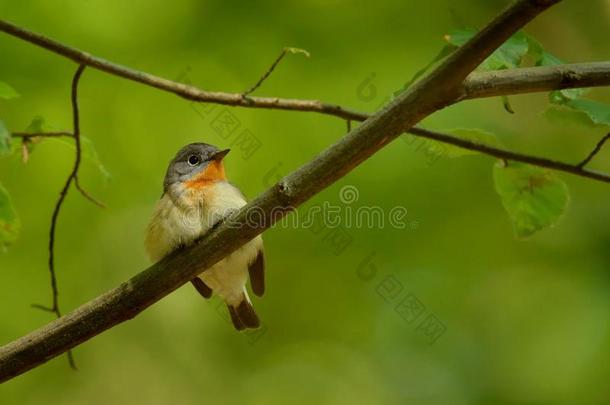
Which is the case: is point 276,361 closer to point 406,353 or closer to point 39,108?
point 406,353

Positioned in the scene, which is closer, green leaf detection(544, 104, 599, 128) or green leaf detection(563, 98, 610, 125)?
green leaf detection(563, 98, 610, 125)

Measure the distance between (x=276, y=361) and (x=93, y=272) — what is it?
5.50 feet

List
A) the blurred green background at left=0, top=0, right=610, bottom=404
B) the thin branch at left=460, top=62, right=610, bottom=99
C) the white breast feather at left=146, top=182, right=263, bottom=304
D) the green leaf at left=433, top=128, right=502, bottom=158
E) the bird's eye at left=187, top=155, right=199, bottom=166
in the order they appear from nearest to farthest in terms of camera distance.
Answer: the thin branch at left=460, top=62, right=610, bottom=99 → the green leaf at left=433, top=128, right=502, bottom=158 → the white breast feather at left=146, top=182, right=263, bottom=304 → the bird's eye at left=187, top=155, right=199, bottom=166 → the blurred green background at left=0, top=0, right=610, bottom=404

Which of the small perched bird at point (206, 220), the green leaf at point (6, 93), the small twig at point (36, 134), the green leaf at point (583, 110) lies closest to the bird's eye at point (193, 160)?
the small perched bird at point (206, 220)

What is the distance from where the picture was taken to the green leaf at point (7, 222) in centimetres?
284

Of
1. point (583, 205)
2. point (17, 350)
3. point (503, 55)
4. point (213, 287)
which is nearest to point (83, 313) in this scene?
point (17, 350)

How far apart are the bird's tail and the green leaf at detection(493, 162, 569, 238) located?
6.60 feet

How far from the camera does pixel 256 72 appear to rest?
5.20m

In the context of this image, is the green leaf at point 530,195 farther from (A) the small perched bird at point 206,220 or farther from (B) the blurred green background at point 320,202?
(B) the blurred green background at point 320,202

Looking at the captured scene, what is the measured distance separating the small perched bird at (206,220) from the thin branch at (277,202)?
752 millimetres

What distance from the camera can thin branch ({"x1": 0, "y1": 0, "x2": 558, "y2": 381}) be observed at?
2.17 metres

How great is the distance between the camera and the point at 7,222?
2961 millimetres

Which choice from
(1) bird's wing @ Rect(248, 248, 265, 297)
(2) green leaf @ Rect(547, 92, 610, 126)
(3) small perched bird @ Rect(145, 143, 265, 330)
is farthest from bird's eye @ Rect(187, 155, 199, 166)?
(2) green leaf @ Rect(547, 92, 610, 126)

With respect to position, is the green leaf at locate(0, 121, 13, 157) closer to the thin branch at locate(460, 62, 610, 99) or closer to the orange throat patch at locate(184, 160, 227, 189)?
the thin branch at locate(460, 62, 610, 99)
